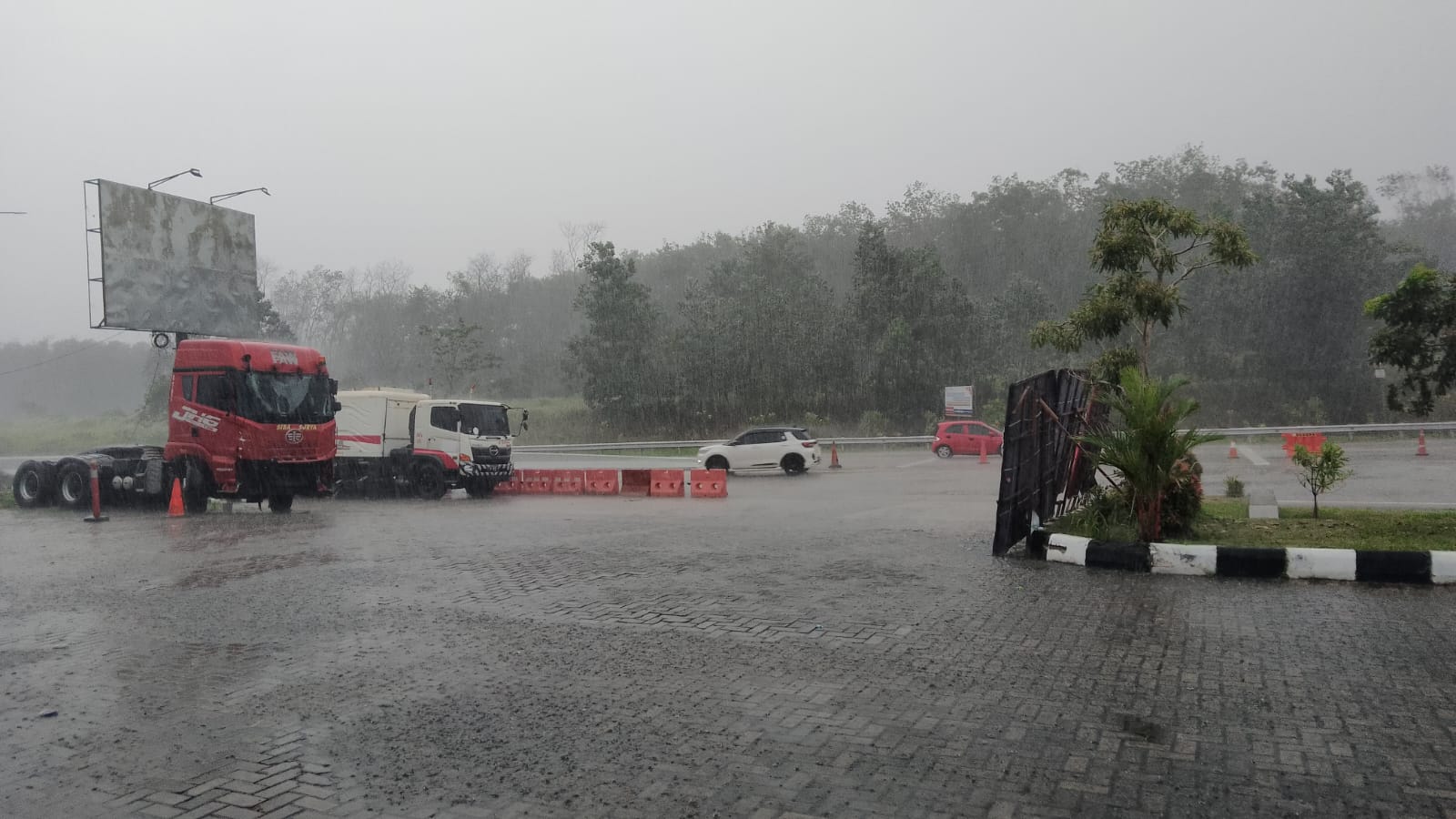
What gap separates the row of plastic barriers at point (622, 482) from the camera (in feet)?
66.5

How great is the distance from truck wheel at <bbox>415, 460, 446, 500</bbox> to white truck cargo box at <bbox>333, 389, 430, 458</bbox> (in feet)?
3.70

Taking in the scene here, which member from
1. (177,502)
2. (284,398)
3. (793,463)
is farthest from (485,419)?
(793,463)

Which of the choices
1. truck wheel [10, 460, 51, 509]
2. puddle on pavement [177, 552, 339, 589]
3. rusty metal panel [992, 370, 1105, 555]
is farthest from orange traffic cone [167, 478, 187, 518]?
rusty metal panel [992, 370, 1105, 555]

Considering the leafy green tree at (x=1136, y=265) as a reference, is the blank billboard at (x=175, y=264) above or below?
above

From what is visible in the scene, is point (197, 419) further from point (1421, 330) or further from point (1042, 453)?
point (1421, 330)

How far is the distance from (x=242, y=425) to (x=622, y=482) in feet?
25.1

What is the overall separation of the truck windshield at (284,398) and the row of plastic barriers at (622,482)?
15.4ft

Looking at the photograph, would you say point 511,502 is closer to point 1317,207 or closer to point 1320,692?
point 1320,692

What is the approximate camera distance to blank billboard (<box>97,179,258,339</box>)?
25516 millimetres

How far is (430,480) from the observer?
21766 millimetres

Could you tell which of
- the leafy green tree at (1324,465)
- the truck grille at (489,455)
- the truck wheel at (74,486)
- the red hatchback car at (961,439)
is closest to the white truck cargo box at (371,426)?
the truck grille at (489,455)

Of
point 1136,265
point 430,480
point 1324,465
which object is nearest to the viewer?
point 1324,465

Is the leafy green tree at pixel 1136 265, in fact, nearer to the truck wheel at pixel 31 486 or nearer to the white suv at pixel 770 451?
the white suv at pixel 770 451

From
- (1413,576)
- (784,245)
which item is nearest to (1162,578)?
(1413,576)
